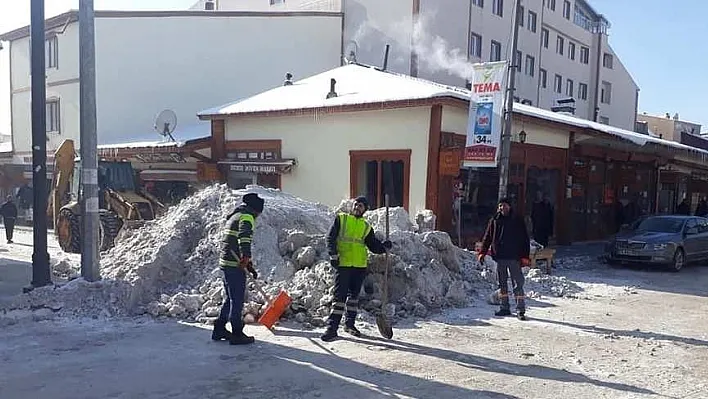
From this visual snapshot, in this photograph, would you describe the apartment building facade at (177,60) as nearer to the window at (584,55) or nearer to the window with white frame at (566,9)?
the window with white frame at (566,9)

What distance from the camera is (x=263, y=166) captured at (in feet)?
63.2

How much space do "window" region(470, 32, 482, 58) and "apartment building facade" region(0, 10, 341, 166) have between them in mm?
9983

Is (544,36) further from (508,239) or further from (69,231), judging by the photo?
(508,239)

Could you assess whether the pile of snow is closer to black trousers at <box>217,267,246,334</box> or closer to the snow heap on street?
the snow heap on street

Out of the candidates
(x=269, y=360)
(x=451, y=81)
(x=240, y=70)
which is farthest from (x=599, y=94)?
(x=269, y=360)

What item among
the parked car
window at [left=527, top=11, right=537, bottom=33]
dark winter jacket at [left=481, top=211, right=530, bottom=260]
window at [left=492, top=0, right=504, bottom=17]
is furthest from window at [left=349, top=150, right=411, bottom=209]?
window at [left=527, top=11, right=537, bottom=33]

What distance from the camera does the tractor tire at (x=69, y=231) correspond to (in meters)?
16.7

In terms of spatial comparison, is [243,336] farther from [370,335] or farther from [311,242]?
[311,242]

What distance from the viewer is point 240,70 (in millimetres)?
29266

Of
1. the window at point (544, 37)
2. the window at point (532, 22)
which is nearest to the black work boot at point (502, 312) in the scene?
the window at point (532, 22)

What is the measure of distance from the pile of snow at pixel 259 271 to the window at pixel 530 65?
32.1 m

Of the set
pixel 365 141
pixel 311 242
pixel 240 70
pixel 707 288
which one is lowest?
pixel 707 288

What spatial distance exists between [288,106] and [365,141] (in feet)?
9.94

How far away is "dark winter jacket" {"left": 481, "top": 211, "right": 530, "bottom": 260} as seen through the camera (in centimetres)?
970
